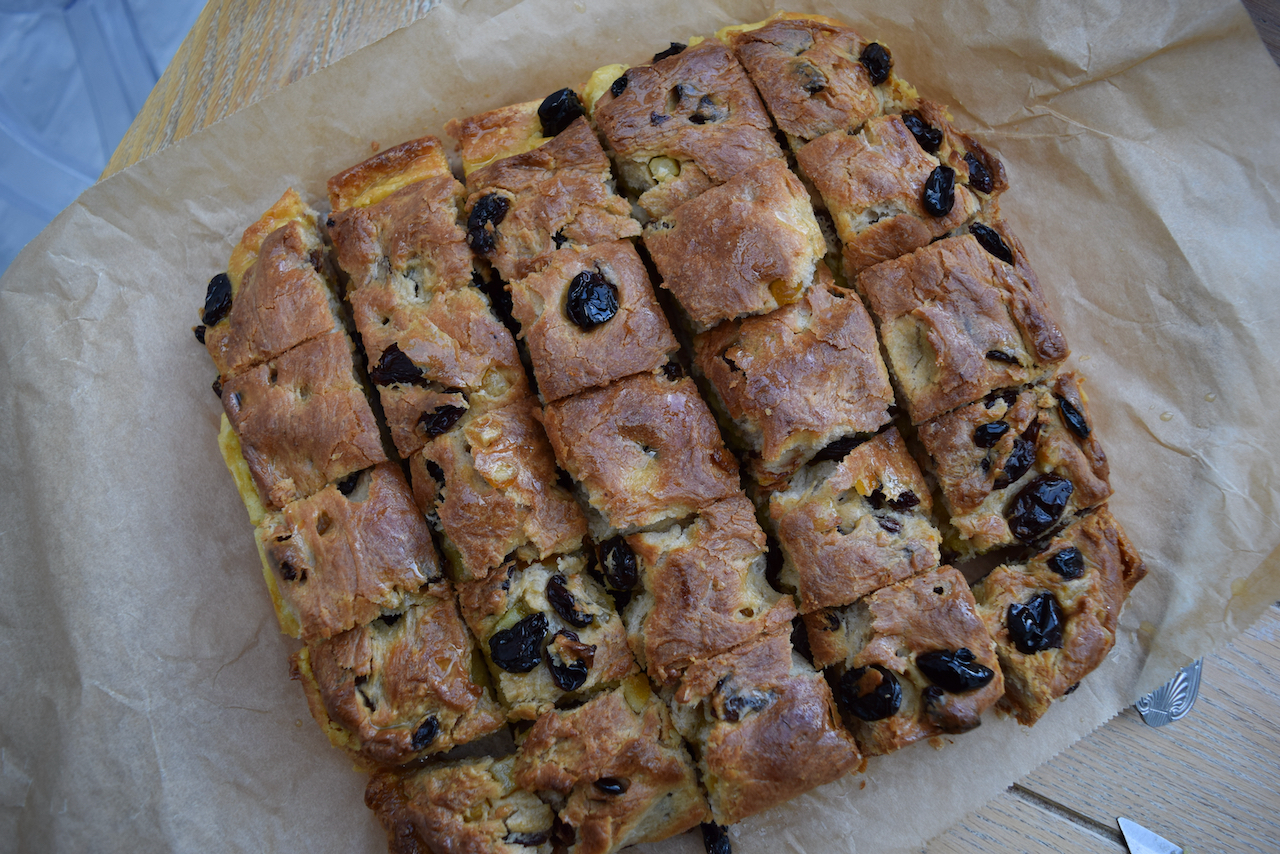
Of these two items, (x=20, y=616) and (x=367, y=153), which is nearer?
(x=20, y=616)

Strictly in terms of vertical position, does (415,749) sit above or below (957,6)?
below

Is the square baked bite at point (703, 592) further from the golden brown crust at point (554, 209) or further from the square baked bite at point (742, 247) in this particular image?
the golden brown crust at point (554, 209)

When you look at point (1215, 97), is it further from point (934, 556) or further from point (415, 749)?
point (415, 749)

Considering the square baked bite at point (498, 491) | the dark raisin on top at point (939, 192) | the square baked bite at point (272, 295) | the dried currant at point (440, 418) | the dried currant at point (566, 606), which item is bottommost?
the dried currant at point (566, 606)

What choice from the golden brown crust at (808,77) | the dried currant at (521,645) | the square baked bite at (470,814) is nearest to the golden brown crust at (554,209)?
the golden brown crust at (808,77)

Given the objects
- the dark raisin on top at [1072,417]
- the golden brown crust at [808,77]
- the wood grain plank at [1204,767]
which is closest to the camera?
the dark raisin on top at [1072,417]

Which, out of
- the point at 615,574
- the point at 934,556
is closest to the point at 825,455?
the point at 934,556

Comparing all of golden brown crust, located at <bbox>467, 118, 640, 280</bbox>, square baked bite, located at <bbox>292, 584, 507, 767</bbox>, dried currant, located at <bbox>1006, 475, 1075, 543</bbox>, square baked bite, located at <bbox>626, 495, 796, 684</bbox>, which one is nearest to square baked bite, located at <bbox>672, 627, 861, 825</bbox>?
square baked bite, located at <bbox>626, 495, 796, 684</bbox>

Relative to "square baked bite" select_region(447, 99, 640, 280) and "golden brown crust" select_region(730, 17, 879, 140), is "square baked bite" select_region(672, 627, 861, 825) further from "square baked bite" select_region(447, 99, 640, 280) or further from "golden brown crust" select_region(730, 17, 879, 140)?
"golden brown crust" select_region(730, 17, 879, 140)

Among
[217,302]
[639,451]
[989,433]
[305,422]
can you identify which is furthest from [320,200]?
[989,433]

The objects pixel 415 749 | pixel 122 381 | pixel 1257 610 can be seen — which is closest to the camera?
pixel 415 749
